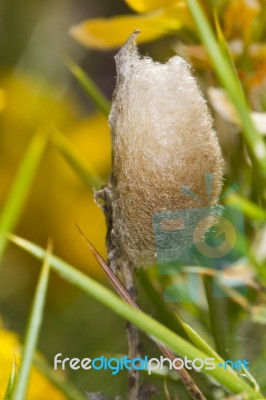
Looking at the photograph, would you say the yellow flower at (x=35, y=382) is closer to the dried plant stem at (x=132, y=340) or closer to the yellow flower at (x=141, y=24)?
the dried plant stem at (x=132, y=340)

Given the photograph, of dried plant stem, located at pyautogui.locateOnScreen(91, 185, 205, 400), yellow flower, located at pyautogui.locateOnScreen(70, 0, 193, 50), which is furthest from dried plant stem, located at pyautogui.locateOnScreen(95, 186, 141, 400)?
yellow flower, located at pyautogui.locateOnScreen(70, 0, 193, 50)

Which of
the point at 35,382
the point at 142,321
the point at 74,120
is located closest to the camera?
the point at 142,321

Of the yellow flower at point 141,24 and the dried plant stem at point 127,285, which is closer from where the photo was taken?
the dried plant stem at point 127,285

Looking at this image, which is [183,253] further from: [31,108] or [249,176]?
[31,108]

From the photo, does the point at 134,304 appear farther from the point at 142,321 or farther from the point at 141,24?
the point at 141,24

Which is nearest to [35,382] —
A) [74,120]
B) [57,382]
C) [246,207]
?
[57,382]

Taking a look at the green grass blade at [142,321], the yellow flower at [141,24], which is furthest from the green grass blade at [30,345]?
the yellow flower at [141,24]

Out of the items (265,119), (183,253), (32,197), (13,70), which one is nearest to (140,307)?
(183,253)
